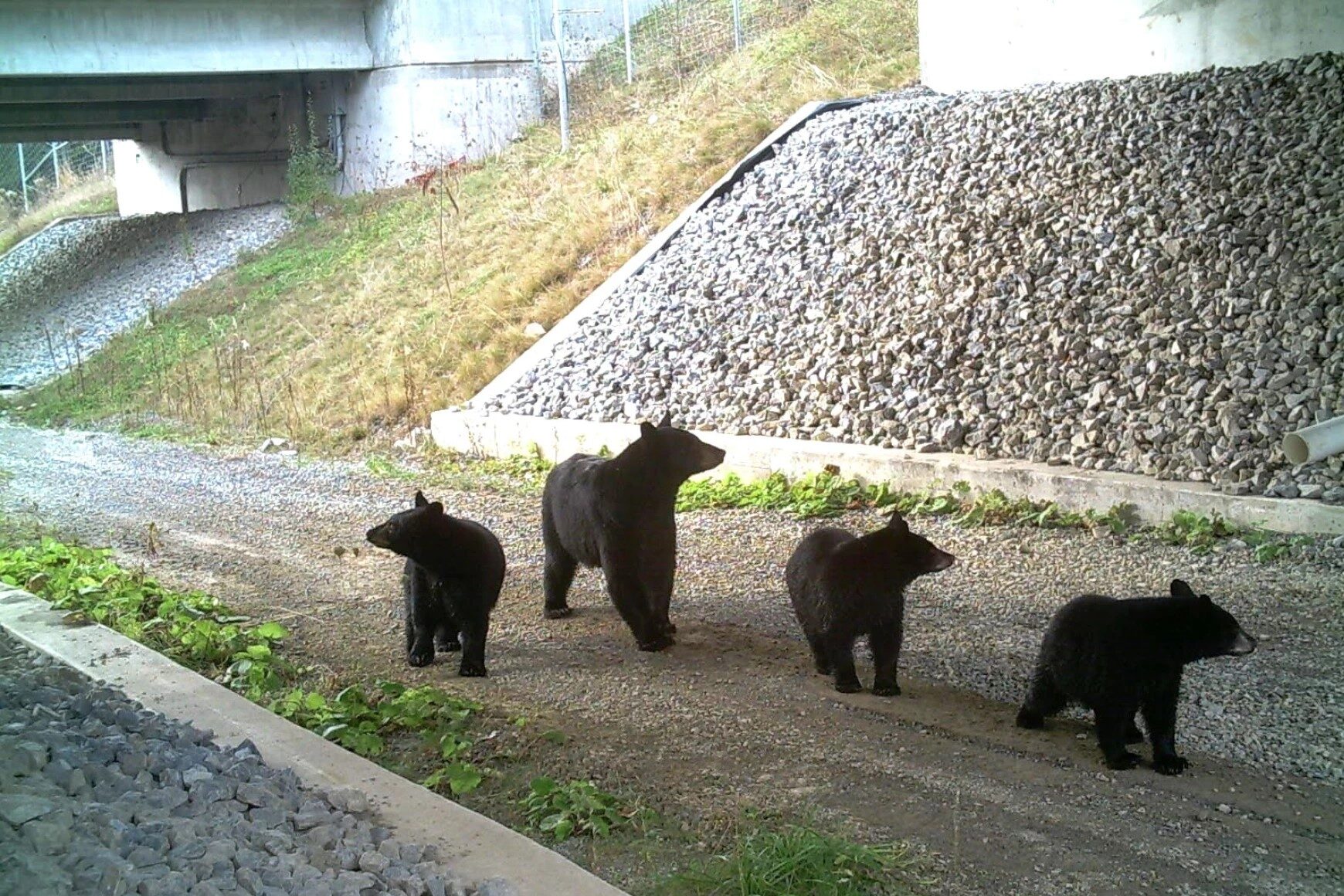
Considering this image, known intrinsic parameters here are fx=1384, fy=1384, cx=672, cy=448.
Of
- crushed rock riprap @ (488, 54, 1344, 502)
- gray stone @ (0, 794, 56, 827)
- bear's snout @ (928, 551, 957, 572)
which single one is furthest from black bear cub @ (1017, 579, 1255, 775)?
gray stone @ (0, 794, 56, 827)

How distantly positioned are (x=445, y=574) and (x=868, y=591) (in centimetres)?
215

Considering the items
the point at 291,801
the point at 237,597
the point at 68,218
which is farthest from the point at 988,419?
the point at 68,218

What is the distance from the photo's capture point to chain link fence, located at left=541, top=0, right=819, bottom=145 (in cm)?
2633

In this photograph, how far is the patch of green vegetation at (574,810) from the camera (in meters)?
4.98

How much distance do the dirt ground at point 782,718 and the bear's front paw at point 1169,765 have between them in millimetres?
50

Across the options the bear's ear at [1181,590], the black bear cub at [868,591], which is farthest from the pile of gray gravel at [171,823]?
the bear's ear at [1181,590]

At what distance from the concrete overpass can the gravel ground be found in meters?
2.12

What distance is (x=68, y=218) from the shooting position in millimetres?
36594

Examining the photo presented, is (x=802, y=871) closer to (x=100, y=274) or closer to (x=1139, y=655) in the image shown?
(x=1139, y=655)

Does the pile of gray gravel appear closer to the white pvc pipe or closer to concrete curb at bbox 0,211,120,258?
the white pvc pipe

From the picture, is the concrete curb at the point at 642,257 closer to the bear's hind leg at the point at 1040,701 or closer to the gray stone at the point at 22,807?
the bear's hind leg at the point at 1040,701

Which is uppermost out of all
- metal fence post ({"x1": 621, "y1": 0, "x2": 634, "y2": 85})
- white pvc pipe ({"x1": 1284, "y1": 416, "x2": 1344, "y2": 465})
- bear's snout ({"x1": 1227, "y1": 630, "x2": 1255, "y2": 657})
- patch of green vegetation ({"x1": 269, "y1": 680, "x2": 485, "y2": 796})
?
metal fence post ({"x1": 621, "y1": 0, "x2": 634, "y2": 85})

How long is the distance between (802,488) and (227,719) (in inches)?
228

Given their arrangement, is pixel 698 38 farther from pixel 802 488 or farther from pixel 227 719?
pixel 227 719
